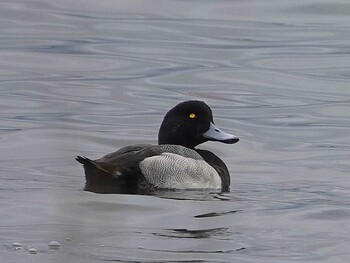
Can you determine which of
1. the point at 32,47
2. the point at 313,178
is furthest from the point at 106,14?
the point at 313,178

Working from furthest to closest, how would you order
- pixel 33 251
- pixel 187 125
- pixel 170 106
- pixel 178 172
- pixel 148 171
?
pixel 170 106, pixel 187 125, pixel 178 172, pixel 148 171, pixel 33 251

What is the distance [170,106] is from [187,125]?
11.2ft

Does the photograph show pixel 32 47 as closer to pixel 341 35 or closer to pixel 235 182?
pixel 341 35

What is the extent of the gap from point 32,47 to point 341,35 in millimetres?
3984

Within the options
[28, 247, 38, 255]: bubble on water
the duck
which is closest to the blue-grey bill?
the duck

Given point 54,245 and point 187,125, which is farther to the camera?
point 187,125

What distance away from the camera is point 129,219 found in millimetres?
8195

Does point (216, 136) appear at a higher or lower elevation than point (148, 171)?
higher

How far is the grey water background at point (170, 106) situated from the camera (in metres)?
7.49

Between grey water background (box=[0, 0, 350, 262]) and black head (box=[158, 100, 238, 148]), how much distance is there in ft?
1.30

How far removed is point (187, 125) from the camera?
10.2 m

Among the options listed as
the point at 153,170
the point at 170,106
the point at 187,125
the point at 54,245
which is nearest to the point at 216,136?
the point at 187,125

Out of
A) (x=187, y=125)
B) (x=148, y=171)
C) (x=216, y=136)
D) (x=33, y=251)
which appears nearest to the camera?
(x=33, y=251)

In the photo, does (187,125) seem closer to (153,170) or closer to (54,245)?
(153,170)
